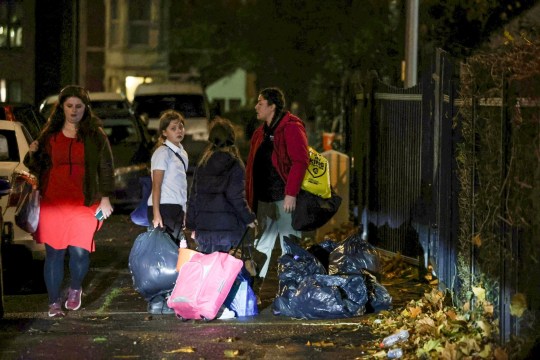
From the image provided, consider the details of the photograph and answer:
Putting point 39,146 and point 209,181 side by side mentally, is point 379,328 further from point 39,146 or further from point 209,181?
point 39,146

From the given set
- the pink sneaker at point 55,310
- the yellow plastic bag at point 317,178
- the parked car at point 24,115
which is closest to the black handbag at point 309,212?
the yellow plastic bag at point 317,178

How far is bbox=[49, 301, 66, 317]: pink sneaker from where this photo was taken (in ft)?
30.5

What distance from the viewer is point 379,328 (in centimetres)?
873

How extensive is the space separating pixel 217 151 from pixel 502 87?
285 centimetres

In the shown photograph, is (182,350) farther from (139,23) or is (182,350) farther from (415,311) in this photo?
(139,23)

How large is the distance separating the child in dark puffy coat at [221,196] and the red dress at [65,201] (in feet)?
2.84

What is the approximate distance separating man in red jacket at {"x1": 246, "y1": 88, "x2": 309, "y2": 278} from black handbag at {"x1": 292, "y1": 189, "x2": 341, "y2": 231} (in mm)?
91

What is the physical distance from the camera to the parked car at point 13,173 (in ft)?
34.4

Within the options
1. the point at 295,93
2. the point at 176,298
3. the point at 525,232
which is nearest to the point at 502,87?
the point at 525,232

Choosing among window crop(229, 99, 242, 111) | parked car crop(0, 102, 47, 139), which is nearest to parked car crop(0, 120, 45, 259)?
parked car crop(0, 102, 47, 139)

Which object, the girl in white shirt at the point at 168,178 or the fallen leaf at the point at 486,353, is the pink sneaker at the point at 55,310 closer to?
the girl in white shirt at the point at 168,178

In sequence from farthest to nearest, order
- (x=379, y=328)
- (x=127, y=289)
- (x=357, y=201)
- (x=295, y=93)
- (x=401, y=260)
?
(x=295, y=93) → (x=357, y=201) → (x=401, y=260) → (x=127, y=289) → (x=379, y=328)

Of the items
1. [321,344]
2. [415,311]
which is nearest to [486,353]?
[321,344]

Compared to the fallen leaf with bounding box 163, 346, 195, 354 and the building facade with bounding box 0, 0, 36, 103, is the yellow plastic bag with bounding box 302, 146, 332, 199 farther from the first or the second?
the building facade with bounding box 0, 0, 36, 103
